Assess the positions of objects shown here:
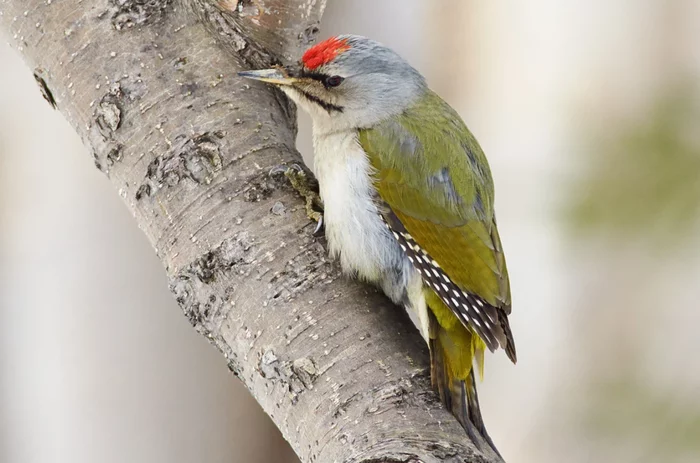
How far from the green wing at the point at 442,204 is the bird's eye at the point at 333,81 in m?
0.11

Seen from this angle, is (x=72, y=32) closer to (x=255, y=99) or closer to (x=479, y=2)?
(x=255, y=99)

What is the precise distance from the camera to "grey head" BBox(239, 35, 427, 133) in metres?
1.33

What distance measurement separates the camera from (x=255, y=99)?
1.15 m

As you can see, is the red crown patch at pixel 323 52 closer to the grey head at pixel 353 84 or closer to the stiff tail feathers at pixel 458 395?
the grey head at pixel 353 84

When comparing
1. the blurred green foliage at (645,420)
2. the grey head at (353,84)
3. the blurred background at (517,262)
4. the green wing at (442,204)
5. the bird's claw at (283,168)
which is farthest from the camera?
the blurred background at (517,262)

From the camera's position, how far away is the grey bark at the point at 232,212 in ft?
2.98

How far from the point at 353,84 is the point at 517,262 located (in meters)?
1.29

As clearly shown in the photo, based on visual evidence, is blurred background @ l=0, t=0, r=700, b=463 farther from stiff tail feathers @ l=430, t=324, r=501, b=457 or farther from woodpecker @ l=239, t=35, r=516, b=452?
stiff tail feathers @ l=430, t=324, r=501, b=457

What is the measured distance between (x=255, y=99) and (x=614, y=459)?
1.40 m

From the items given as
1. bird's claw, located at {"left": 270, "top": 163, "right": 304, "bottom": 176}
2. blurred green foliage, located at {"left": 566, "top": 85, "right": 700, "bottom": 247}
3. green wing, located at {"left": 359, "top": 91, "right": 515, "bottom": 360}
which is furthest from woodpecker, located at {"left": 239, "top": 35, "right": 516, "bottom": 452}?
blurred green foliage, located at {"left": 566, "top": 85, "right": 700, "bottom": 247}

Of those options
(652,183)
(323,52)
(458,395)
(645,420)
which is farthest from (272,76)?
(645,420)

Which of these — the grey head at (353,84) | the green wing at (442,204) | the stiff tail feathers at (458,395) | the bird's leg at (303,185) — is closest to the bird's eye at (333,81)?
the grey head at (353,84)

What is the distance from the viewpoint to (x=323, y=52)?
4.32ft

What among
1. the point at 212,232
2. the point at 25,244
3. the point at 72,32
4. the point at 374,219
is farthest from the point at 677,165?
the point at 25,244
